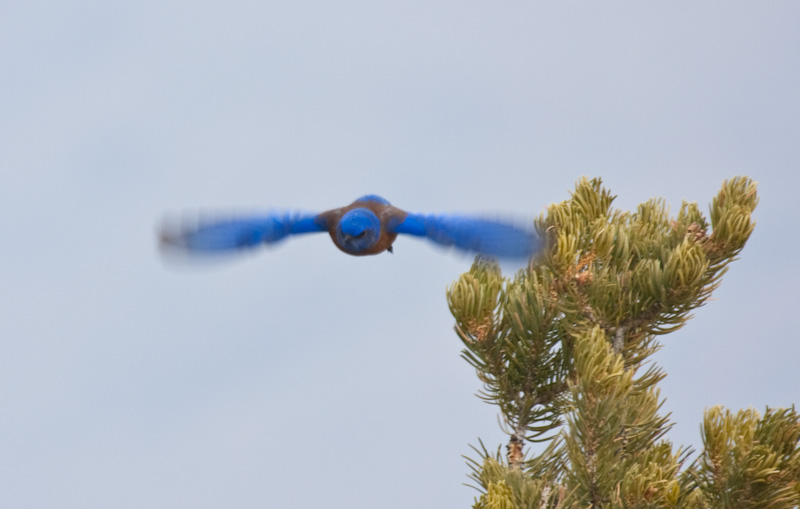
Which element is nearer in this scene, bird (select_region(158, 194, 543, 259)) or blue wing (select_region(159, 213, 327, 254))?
bird (select_region(158, 194, 543, 259))

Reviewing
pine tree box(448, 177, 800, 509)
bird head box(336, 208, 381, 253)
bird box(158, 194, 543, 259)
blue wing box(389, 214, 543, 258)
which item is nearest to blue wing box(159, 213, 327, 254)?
bird box(158, 194, 543, 259)

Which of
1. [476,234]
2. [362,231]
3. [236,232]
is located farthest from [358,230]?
[236,232]

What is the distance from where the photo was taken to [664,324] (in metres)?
5.15

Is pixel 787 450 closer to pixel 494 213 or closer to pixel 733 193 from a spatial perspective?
pixel 733 193

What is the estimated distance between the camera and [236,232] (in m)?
6.12

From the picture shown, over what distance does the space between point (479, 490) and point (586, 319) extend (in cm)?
96

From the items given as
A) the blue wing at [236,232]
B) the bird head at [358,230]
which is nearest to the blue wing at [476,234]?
the bird head at [358,230]

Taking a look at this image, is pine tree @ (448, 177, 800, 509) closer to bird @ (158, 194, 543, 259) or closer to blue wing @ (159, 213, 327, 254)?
bird @ (158, 194, 543, 259)

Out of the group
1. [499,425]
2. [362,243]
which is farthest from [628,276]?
[362,243]

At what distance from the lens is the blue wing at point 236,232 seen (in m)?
6.06

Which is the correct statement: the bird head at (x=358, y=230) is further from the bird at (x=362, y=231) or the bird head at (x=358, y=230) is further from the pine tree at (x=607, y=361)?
the pine tree at (x=607, y=361)

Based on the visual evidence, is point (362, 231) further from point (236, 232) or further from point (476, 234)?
point (236, 232)

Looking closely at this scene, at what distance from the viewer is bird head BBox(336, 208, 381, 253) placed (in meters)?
5.46

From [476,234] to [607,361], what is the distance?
1158 millimetres
